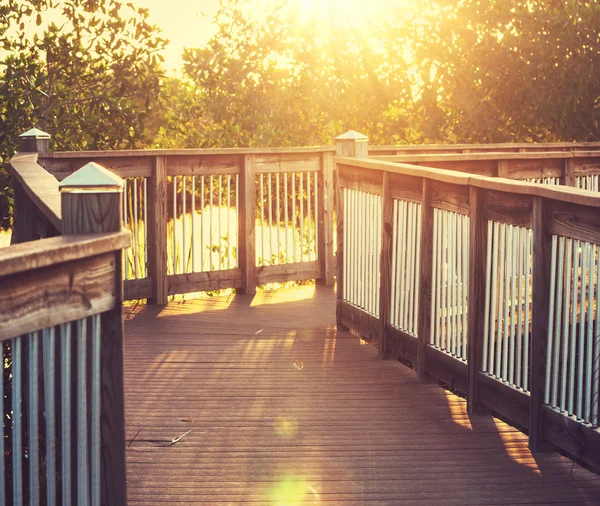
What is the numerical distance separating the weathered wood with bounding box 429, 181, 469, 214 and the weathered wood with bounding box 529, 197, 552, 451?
856 mm

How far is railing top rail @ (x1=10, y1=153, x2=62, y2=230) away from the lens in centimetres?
311

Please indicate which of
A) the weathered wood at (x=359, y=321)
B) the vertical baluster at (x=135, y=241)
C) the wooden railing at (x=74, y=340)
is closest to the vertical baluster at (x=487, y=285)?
the weathered wood at (x=359, y=321)

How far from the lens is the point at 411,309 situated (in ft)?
20.1

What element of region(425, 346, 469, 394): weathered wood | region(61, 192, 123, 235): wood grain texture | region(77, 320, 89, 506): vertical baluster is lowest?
region(425, 346, 469, 394): weathered wood

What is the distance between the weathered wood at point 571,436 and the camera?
4.09 metres

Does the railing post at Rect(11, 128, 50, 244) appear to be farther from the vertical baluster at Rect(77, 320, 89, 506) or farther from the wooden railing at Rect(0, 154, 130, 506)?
the vertical baluster at Rect(77, 320, 89, 506)

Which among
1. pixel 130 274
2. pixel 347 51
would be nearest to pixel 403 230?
pixel 130 274

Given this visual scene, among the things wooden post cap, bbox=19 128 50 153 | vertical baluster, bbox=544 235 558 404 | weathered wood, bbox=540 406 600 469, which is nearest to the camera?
weathered wood, bbox=540 406 600 469

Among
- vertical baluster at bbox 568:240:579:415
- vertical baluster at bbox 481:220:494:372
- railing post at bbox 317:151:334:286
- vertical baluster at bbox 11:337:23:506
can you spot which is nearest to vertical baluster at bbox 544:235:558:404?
vertical baluster at bbox 568:240:579:415

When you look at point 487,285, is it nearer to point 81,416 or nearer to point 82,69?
point 81,416

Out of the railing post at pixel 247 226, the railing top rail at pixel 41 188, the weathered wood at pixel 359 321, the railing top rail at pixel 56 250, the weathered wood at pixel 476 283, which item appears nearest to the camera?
the railing top rail at pixel 56 250

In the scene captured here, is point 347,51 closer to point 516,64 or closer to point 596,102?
point 516,64

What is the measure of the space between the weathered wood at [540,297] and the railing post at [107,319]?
2194 mm

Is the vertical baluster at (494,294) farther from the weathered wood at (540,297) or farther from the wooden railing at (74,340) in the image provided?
the wooden railing at (74,340)
